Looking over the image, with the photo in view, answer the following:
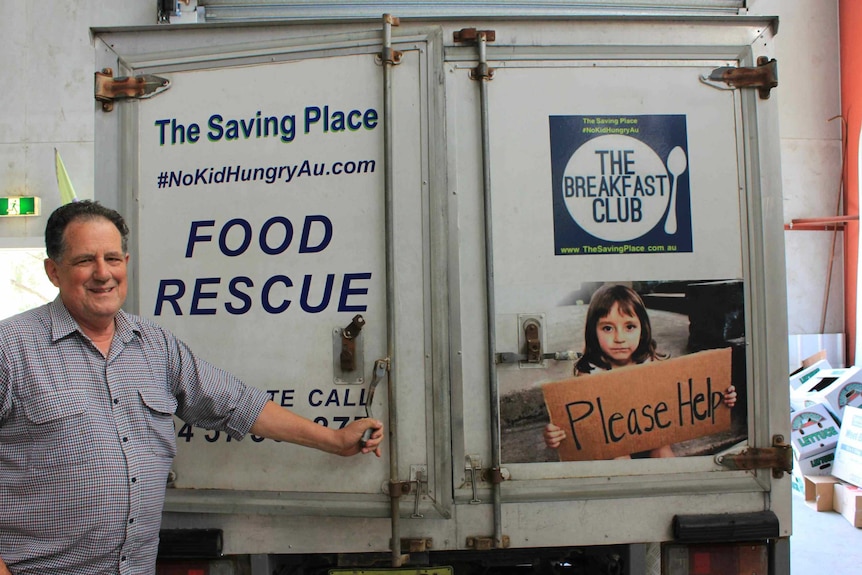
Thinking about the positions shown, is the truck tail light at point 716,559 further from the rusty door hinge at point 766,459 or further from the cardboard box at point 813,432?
the cardboard box at point 813,432

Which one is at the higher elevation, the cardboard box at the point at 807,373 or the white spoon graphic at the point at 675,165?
the white spoon graphic at the point at 675,165

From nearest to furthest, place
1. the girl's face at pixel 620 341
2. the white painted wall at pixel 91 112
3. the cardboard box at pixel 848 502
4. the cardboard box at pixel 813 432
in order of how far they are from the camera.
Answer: the girl's face at pixel 620 341, the cardboard box at pixel 848 502, the cardboard box at pixel 813 432, the white painted wall at pixel 91 112

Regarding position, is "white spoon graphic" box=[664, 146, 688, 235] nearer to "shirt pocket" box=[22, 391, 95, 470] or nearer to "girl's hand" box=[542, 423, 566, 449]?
"girl's hand" box=[542, 423, 566, 449]

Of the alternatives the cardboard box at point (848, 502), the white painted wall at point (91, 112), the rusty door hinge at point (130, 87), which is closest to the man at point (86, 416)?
Result: the rusty door hinge at point (130, 87)

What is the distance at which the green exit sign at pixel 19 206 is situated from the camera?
27.3ft

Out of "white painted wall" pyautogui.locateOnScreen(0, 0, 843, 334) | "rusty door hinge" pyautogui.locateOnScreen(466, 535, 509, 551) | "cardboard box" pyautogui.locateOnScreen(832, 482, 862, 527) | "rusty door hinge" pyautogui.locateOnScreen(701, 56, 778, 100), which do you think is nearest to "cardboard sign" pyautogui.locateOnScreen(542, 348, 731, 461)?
"rusty door hinge" pyautogui.locateOnScreen(466, 535, 509, 551)

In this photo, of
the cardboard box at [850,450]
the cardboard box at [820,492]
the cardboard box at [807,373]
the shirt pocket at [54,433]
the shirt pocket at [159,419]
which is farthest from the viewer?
the cardboard box at [807,373]

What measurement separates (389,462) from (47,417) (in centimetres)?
97

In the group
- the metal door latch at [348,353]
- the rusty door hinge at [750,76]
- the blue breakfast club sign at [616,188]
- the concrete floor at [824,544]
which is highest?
the rusty door hinge at [750,76]

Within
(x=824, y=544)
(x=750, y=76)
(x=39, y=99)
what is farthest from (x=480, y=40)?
(x=39, y=99)

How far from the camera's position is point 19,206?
27.4 ft

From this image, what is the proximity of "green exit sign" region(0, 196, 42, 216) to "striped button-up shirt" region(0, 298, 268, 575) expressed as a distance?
769 cm

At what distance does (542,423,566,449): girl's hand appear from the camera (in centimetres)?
215

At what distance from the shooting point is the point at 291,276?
7.21 feet
